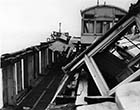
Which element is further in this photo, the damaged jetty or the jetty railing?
the jetty railing

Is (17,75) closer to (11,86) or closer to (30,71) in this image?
(11,86)

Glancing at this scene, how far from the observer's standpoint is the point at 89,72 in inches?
91.9

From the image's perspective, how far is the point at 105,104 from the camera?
1.56 meters

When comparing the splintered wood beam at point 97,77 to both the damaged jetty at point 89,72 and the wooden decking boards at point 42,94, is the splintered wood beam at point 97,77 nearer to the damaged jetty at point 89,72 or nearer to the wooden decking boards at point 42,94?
the damaged jetty at point 89,72

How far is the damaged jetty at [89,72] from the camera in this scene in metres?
1.70

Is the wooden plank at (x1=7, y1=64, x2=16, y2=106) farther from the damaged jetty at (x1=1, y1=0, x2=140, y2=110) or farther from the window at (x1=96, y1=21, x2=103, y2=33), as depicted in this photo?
the window at (x1=96, y1=21, x2=103, y2=33)

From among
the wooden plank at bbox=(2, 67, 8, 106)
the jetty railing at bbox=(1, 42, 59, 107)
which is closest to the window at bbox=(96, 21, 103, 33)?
the jetty railing at bbox=(1, 42, 59, 107)

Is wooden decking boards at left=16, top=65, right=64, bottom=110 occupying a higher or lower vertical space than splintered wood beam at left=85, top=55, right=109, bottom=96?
lower

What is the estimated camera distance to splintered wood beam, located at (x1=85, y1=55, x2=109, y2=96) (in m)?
1.86

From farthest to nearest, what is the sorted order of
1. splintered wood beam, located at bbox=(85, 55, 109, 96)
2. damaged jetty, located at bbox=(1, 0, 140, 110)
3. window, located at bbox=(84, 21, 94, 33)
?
window, located at bbox=(84, 21, 94, 33)
splintered wood beam, located at bbox=(85, 55, 109, 96)
damaged jetty, located at bbox=(1, 0, 140, 110)

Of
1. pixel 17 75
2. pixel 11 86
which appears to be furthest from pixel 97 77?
pixel 17 75

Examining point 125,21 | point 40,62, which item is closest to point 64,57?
point 40,62

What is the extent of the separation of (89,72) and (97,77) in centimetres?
33

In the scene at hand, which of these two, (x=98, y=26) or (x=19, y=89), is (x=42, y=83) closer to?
(x=19, y=89)
